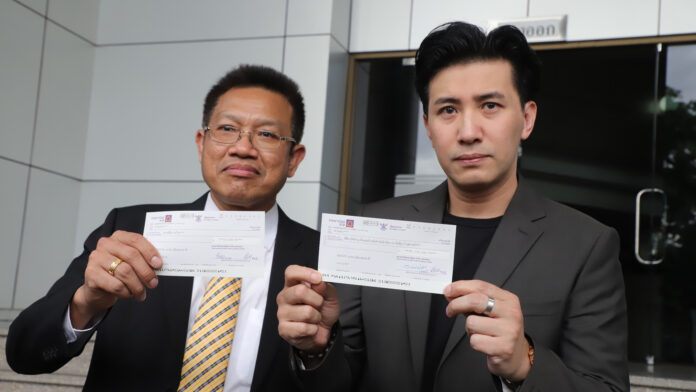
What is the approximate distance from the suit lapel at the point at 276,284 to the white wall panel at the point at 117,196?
3093 mm

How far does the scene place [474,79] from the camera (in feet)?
6.08

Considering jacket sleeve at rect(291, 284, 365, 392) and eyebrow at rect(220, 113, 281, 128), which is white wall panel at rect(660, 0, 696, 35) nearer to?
eyebrow at rect(220, 113, 281, 128)

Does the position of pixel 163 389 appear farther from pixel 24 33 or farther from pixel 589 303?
pixel 24 33

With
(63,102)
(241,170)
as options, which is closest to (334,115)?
(63,102)

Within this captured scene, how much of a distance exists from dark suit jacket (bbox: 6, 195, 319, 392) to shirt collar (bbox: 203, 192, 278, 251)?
9cm

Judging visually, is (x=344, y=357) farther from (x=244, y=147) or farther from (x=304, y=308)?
(x=244, y=147)

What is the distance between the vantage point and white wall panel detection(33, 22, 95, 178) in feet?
17.3

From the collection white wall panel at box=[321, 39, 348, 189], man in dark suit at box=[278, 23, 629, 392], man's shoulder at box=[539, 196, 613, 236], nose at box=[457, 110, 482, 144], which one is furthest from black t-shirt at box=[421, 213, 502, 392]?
white wall panel at box=[321, 39, 348, 189]

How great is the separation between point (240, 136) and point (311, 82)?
118 inches

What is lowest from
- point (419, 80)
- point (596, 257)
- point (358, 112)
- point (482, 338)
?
point (482, 338)

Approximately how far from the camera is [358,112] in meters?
5.48

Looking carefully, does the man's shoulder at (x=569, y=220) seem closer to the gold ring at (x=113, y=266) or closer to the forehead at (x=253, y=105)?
the forehead at (x=253, y=105)

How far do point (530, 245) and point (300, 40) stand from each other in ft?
12.5

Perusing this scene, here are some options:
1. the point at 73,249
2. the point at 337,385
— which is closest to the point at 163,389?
the point at 337,385
